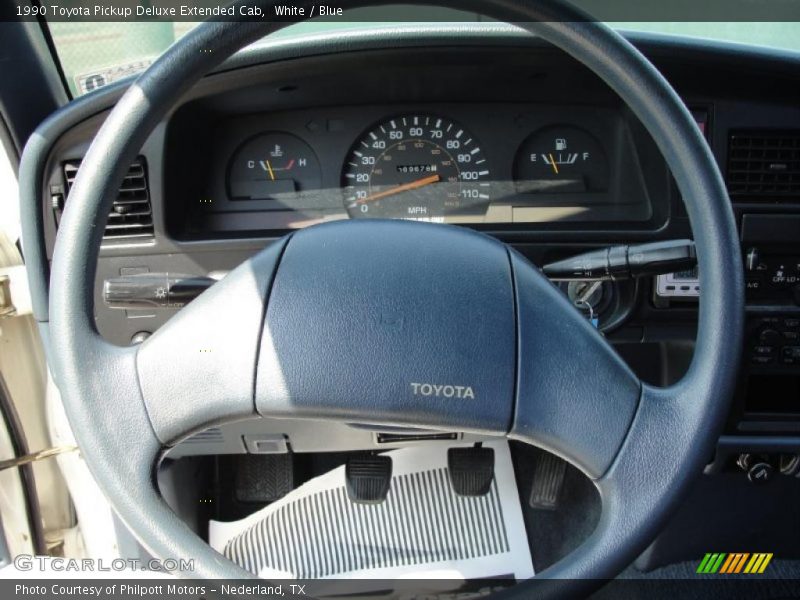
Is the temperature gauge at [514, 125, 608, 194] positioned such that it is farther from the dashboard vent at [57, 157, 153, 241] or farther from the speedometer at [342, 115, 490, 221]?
the dashboard vent at [57, 157, 153, 241]

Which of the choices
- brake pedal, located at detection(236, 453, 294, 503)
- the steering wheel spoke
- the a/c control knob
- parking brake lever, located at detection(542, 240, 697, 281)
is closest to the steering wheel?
the steering wheel spoke

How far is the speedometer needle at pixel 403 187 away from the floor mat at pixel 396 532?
61 centimetres

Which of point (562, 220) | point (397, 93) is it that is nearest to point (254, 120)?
point (397, 93)

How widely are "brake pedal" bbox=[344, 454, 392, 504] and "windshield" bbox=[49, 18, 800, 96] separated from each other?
0.98 meters

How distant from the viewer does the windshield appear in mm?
1484

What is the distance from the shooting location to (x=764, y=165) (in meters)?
1.54

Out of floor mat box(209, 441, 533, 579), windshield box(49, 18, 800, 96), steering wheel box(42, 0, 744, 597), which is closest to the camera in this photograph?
steering wheel box(42, 0, 744, 597)

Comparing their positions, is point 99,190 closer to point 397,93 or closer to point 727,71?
point 397,93

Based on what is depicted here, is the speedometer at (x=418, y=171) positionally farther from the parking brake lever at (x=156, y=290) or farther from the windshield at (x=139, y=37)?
the parking brake lever at (x=156, y=290)

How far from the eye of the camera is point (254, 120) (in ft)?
5.45

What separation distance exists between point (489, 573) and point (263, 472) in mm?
605

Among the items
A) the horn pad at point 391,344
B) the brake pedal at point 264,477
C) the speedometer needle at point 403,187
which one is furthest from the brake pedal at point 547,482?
the horn pad at point 391,344

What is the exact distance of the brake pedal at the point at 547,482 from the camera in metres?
1.84

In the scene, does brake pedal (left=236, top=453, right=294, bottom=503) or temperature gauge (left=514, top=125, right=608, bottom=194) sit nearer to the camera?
temperature gauge (left=514, top=125, right=608, bottom=194)
